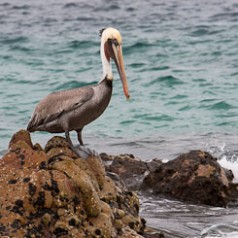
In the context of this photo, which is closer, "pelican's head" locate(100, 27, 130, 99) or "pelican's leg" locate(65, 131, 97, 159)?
"pelican's leg" locate(65, 131, 97, 159)

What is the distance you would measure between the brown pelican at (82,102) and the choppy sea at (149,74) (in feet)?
6.26

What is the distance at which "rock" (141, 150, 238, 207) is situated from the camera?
11.3 metres

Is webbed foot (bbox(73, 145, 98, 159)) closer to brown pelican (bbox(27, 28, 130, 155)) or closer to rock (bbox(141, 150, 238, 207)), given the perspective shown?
brown pelican (bbox(27, 28, 130, 155))

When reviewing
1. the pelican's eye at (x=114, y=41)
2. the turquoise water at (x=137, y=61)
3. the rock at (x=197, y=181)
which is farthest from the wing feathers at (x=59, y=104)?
the turquoise water at (x=137, y=61)

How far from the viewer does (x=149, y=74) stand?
78.2ft

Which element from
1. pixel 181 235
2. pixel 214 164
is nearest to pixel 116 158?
pixel 214 164

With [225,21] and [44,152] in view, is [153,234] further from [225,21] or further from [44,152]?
[225,21]

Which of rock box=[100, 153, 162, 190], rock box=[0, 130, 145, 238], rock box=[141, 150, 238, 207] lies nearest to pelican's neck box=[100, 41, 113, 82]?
rock box=[0, 130, 145, 238]

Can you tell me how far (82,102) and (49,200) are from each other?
1.45 metres

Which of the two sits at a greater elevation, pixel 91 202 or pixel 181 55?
pixel 91 202

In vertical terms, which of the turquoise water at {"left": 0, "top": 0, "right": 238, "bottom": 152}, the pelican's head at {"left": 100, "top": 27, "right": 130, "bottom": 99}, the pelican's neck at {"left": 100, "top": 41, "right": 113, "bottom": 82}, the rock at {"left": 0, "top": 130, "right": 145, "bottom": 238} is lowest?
the turquoise water at {"left": 0, "top": 0, "right": 238, "bottom": 152}

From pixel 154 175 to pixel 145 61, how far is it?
13.9 meters

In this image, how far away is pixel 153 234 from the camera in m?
8.91

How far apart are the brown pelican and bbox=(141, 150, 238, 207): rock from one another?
283cm
